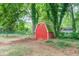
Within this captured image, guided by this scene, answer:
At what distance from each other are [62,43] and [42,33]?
15cm

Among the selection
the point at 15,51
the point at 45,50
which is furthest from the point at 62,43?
the point at 15,51

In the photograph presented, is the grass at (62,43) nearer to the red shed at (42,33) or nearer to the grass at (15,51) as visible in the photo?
the red shed at (42,33)

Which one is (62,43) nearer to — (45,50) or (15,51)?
(45,50)

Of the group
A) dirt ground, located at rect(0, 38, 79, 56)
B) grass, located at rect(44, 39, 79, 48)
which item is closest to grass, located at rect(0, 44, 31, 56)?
dirt ground, located at rect(0, 38, 79, 56)

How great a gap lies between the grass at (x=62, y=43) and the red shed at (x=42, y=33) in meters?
0.03

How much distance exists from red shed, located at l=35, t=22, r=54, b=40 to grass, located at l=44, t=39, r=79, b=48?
3cm

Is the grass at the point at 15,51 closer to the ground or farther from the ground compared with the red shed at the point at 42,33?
closer to the ground

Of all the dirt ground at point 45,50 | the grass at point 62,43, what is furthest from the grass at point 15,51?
the grass at point 62,43

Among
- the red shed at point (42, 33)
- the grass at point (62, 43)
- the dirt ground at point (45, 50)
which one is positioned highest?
the red shed at point (42, 33)

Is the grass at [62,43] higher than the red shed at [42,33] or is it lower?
lower

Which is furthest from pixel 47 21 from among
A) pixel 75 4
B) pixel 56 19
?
pixel 75 4

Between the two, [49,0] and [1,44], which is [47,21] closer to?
[49,0]

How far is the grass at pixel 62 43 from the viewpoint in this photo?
2.46 metres

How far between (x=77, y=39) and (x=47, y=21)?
23 centimetres
